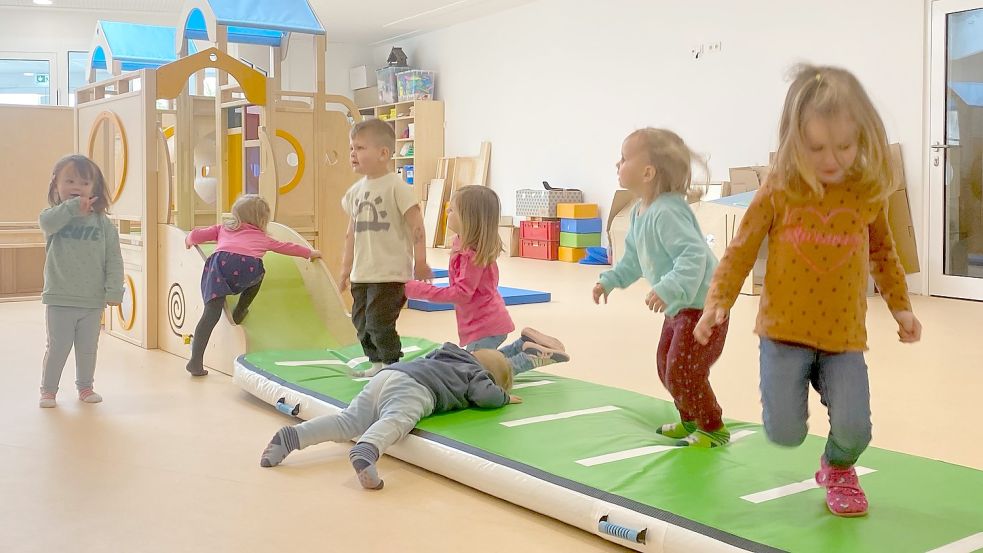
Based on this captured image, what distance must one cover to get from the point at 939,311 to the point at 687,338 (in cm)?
508

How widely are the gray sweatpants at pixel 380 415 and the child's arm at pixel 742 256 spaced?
114cm

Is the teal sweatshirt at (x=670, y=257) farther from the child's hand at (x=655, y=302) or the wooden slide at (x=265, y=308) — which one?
the wooden slide at (x=265, y=308)

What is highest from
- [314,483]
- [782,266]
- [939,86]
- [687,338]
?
[939,86]

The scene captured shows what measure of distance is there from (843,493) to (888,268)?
1.88 ft

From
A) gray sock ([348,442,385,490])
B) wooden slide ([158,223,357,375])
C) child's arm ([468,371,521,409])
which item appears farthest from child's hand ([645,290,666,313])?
wooden slide ([158,223,357,375])

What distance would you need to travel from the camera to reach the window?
47.9 ft

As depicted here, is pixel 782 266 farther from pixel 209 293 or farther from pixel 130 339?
pixel 130 339

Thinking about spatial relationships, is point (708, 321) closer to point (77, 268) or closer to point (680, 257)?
point (680, 257)

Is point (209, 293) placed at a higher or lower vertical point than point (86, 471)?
higher

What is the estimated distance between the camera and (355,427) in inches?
128

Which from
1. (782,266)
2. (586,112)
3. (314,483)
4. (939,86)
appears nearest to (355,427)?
(314,483)

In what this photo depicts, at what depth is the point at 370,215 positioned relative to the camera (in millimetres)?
4191

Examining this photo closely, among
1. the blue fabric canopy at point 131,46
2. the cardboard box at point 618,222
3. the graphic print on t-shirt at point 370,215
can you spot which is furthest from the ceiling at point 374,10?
the graphic print on t-shirt at point 370,215

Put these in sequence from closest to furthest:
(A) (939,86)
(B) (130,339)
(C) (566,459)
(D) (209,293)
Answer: (C) (566,459), (D) (209,293), (B) (130,339), (A) (939,86)
